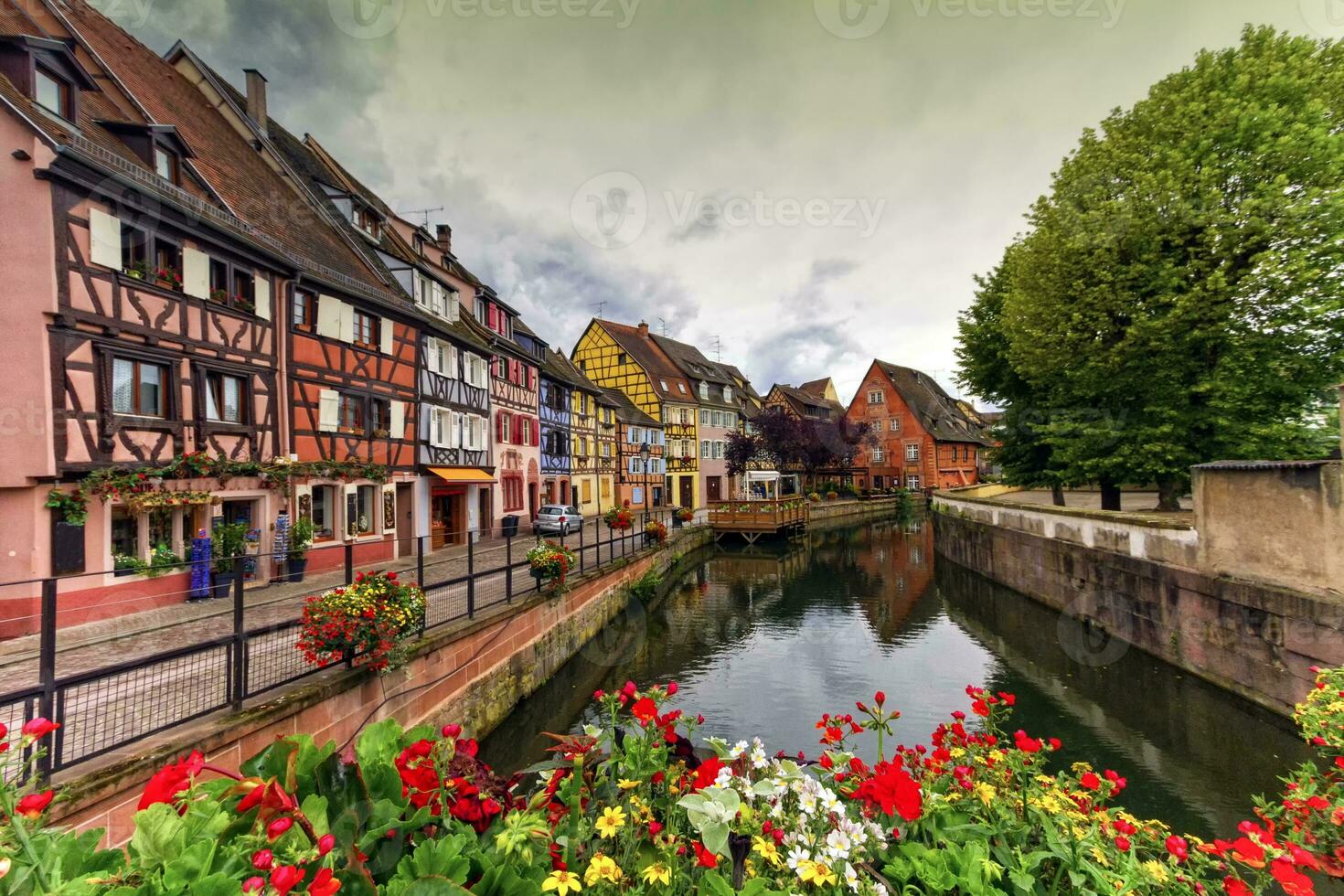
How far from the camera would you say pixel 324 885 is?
116 centimetres

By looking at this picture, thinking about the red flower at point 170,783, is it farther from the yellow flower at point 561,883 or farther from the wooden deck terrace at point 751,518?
the wooden deck terrace at point 751,518

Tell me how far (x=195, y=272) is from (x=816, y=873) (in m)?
14.8

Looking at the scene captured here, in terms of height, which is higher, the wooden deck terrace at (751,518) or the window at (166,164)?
the window at (166,164)

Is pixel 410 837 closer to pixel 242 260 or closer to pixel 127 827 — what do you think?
pixel 127 827

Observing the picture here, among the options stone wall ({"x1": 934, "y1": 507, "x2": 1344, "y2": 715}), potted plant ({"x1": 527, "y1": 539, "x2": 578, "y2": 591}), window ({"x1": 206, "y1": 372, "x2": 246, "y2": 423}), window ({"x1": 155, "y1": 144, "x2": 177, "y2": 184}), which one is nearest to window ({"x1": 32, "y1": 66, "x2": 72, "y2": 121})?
window ({"x1": 155, "y1": 144, "x2": 177, "y2": 184})

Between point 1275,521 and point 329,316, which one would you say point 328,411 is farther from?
point 1275,521

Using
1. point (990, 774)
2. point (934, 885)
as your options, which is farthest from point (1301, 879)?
point (934, 885)

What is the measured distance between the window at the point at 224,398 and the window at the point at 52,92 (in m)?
4.99

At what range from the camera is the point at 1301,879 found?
1734mm

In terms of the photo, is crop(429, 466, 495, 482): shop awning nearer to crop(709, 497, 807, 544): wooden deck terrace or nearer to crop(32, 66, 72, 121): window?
crop(32, 66, 72, 121): window


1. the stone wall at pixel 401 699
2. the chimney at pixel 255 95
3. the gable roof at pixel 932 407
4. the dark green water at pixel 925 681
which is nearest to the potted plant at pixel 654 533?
the dark green water at pixel 925 681

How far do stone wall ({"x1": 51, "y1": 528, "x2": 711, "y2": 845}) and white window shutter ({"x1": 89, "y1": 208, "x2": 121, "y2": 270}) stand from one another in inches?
349

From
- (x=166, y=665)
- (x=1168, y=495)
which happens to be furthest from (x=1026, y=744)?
(x=1168, y=495)

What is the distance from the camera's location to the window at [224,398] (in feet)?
38.5
